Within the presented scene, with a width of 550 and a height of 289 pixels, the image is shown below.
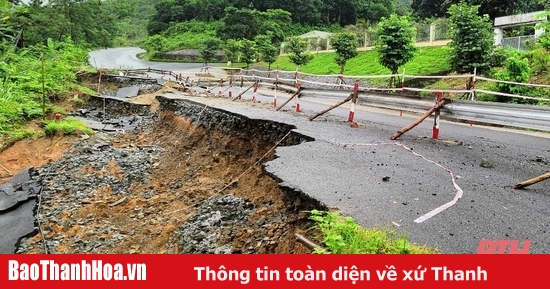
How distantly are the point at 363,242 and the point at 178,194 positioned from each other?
19.7 feet

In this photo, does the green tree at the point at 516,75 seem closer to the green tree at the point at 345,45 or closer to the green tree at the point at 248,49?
the green tree at the point at 345,45

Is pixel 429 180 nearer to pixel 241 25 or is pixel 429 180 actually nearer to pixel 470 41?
pixel 470 41

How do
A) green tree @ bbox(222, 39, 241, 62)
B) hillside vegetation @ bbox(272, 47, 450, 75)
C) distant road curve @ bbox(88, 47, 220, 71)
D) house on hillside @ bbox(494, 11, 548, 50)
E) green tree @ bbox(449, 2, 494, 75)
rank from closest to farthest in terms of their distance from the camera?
green tree @ bbox(449, 2, 494, 75)
house on hillside @ bbox(494, 11, 548, 50)
hillside vegetation @ bbox(272, 47, 450, 75)
distant road curve @ bbox(88, 47, 220, 71)
green tree @ bbox(222, 39, 241, 62)

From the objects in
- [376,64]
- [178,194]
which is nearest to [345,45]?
[376,64]

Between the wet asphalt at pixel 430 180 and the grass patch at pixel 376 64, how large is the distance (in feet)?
38.2

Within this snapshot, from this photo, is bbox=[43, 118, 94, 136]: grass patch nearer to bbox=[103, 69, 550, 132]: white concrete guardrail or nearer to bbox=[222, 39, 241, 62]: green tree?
bbox=[103, 69, 550, 132]: white concrete guardrail

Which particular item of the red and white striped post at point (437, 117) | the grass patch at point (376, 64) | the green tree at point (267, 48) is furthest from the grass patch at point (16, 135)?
the green tree at point (267, 48)

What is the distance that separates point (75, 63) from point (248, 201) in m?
24.4

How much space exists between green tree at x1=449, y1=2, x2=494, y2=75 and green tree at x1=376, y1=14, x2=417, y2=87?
9.10 feet

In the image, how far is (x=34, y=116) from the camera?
1655cm

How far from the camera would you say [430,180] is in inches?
218

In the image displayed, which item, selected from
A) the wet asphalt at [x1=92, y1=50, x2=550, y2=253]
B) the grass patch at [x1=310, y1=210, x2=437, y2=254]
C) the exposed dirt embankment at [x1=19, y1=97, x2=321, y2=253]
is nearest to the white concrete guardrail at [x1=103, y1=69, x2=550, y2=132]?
the wet asphalt at [x1=92, y1=50, x2=550, y2=253]

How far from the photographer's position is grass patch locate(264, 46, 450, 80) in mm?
23453

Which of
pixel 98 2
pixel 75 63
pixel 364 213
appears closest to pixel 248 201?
pixel 364 213
